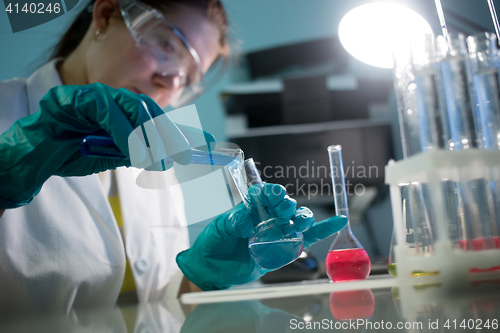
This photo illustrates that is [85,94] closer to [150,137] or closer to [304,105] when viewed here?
[150,137]

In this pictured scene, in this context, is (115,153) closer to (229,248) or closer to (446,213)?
(229,248)

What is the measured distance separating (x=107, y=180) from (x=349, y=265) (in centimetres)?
94

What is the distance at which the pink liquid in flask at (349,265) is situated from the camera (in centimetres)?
84

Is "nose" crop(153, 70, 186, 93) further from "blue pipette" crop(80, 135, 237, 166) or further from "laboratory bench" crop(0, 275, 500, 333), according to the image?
"laboratory bench" crop(0, 275, 500, 333)

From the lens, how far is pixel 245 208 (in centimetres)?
82

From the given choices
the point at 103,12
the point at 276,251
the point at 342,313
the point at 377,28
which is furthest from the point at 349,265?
the point at 103,12

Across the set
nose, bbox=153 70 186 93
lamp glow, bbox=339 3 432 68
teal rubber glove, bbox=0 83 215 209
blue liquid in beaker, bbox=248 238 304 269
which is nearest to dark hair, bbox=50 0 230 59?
nose, bbox=153 70 186 93

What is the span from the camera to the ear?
1.30 metres

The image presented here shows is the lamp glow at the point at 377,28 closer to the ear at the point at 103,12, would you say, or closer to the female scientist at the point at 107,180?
the female scientist at the point at 107,180

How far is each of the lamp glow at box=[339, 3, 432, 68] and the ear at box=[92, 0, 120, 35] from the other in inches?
31.2

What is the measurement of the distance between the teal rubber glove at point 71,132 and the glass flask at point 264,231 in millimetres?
106

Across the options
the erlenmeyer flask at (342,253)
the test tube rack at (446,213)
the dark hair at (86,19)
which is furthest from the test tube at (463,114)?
the dark hair at (86,19)

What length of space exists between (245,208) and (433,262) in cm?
41

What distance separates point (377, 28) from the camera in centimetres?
129
